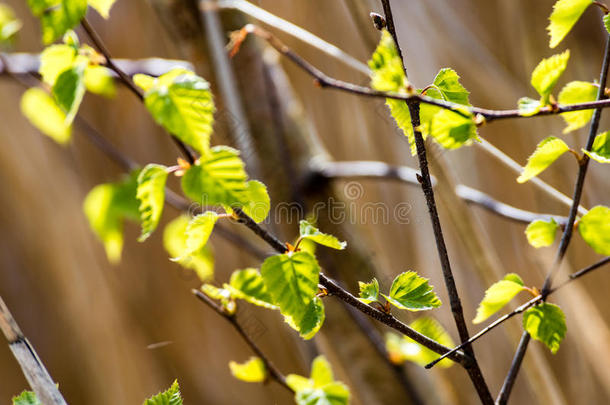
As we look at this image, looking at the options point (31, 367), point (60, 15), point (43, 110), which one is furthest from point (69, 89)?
point (43, 110)

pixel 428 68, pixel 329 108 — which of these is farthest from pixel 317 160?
pixel 329 108

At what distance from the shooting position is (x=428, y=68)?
3.40ft

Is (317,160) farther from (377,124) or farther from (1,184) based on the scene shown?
(1,184)

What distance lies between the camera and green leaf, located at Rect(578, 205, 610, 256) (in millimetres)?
292

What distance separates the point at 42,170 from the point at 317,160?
975 millimetres

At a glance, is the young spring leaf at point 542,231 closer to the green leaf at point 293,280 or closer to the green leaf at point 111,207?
the green leaf at point 293,280

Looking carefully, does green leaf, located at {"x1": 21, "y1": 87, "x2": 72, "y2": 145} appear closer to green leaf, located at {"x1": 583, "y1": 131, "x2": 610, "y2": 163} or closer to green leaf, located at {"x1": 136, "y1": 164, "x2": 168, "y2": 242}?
green leaf, located at {"x1": 136, "y1": 164, "x2": 168, "y2": 242}

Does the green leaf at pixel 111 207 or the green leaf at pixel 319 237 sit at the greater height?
the green leaf at pixel 111 207

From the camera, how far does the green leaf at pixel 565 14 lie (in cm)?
28

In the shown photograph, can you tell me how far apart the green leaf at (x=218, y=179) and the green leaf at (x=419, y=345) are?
0.64 ft

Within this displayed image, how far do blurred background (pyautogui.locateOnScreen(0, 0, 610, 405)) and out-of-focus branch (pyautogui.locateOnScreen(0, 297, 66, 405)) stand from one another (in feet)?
0.97

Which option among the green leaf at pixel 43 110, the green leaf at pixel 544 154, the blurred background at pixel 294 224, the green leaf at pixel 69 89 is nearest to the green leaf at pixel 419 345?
the blurred background at pixel 294 224

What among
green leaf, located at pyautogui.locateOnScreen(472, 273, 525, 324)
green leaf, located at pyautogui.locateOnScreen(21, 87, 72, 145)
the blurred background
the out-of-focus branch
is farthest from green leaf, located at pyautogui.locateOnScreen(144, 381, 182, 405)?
green leaf, located at pyautogui.locateOnScreen(21, 87, 72, 145)

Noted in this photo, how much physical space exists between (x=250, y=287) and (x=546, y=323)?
15 centimetres
